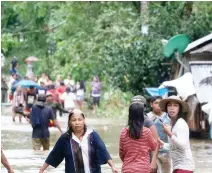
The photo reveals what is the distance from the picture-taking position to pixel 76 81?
42781mm

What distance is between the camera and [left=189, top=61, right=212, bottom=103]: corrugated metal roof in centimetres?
2194

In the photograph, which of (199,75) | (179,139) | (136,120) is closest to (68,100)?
(199,75)

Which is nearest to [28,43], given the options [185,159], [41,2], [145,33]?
[41,2]

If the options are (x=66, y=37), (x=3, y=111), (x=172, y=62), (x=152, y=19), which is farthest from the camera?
(x=66, y=37)

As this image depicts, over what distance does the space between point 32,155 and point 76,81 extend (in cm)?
2426

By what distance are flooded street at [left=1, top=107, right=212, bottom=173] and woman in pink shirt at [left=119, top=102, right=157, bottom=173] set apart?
20.0 ft

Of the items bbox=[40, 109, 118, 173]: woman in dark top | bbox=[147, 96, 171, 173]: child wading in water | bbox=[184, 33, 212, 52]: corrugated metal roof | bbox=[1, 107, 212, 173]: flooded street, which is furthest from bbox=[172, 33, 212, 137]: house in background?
bbox=[40, 109, 118, 173]: woman in dark top

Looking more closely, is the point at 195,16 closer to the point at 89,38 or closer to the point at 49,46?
the point at 89,38

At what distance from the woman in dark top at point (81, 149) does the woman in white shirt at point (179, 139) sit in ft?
3.15

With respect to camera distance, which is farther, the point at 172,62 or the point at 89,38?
the point at 89,38

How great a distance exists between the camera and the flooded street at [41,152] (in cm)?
1662

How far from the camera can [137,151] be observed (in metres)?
9.81

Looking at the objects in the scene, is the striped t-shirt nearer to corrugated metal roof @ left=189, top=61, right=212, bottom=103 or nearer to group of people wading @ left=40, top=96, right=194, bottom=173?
group of people wading @ left=40, top=96, right=194, bottom=173

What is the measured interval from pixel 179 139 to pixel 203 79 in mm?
11835
